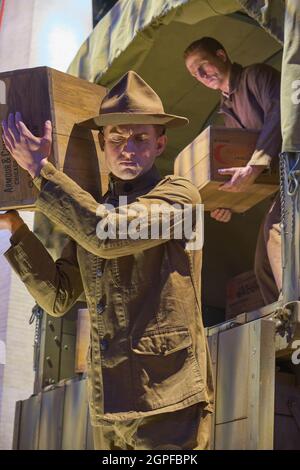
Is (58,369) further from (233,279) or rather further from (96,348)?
(96,348)

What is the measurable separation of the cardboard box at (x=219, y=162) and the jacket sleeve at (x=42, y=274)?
1.70 metres

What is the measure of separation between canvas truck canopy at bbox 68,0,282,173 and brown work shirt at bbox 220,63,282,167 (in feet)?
1.13

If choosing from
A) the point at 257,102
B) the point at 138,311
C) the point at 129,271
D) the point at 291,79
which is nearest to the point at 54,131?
the point at 129,271

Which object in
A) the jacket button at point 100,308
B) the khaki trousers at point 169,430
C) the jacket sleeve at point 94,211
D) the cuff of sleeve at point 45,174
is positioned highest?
the cuff of sleeve at point 45,174

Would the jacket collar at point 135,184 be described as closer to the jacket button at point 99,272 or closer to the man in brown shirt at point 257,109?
the jacket button at point 99,272

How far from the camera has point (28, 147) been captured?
10.2 feet

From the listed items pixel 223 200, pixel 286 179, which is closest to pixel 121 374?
pixel 286 179

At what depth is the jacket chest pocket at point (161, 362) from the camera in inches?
113

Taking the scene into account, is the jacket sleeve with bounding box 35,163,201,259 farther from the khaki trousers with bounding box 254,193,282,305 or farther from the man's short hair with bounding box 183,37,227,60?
the man's short hair with bounding box 183,37,227,60

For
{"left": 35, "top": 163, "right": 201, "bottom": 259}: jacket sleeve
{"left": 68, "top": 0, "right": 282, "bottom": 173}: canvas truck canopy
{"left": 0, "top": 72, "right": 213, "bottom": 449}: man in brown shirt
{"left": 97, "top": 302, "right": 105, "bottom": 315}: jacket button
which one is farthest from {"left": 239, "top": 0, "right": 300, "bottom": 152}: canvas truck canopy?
{"left": 97, "top": 302, "right": 105, "bottom": 315}: jacket button

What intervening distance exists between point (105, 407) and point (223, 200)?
2341mm

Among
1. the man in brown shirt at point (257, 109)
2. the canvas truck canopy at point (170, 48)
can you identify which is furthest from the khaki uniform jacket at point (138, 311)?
the canvas truck canopy at point (170, 48)

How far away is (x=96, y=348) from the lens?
296cm
